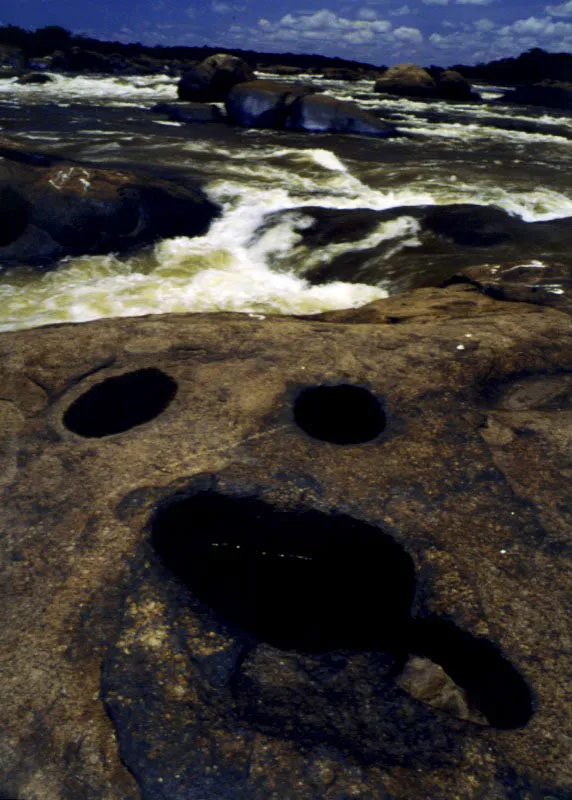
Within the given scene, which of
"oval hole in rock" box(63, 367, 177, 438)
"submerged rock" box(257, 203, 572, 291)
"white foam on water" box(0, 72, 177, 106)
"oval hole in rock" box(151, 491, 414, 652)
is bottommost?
"white foam on water" box(0, 72, 177, 106)

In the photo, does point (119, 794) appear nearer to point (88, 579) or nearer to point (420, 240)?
point (88, 579)

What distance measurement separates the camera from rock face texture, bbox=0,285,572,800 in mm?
2512

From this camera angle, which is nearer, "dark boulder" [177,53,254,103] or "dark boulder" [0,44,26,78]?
"dark boulder" [177,53,254,103]

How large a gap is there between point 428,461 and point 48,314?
598cm

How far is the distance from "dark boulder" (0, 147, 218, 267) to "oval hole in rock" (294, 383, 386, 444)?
6.42 m

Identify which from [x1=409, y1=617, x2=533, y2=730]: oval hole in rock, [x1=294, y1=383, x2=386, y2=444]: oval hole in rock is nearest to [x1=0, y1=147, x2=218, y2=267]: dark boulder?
[x1=294, y1=383, x2=386, y2=444]: oval hole in rock

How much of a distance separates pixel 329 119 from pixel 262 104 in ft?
7.86

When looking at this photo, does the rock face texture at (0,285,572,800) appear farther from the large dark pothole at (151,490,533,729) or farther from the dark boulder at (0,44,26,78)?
the dark boulder at (0,44,26,78)

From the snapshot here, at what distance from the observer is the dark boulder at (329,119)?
2073 cm

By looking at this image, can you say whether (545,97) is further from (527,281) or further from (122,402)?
(122,402)

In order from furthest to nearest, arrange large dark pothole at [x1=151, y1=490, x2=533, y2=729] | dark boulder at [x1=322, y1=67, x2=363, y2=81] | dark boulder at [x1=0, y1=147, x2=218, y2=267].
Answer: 1. dark boulder at [x1=322, y1=67, x2=363, y2=81]
2. dark boulder at [x1=0, y1=147, x2=218, y2=267]
3. large dark pothole at [x1=151, y1=490, x2=533, y2=729]

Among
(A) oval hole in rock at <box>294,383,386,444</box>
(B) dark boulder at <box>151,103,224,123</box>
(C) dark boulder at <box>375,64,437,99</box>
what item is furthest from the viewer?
(C) dark boulder at <box>375,64,437,99</box>

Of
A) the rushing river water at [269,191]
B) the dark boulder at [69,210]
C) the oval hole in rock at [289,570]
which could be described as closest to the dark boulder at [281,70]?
the rushing river water at [269,191]

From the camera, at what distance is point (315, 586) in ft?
11.2
